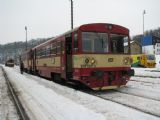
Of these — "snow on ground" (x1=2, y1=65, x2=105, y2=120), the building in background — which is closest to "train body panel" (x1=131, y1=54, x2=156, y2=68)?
"snow on ground" (x1=2, y1=65, x2=105, y2=120)

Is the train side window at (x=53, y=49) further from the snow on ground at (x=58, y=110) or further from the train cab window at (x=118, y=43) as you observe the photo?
the snow on ground at (x=58, y=110)

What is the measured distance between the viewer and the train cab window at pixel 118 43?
Result: 46.4ft

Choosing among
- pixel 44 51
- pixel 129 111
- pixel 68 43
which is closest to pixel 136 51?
pixel 44 51

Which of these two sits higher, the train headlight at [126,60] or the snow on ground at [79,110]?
the train headlight at [126,60]

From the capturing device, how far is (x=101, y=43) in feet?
45.3

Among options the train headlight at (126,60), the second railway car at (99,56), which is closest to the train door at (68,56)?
the second railway car at (99,56)

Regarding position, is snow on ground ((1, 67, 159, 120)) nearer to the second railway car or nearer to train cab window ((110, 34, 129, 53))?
the second railway car

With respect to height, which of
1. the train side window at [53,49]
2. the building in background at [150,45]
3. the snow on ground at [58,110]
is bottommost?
the snow on ground at [58,110]

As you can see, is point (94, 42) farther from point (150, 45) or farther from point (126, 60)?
point (150, 45)

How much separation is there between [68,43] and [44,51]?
7.02 m

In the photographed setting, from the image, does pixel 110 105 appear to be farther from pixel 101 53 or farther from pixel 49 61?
pixel 49 61

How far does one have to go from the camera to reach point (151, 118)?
7852 millimetres

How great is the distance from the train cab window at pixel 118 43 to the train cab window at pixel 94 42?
15.8 inches

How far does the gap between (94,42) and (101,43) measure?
0.38 metres
